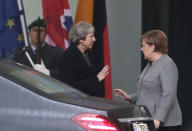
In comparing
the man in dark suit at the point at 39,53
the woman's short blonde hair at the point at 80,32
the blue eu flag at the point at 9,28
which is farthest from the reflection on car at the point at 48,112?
the blue eu flag at the point at 9,28

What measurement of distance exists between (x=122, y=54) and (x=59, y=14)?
1.50 metres

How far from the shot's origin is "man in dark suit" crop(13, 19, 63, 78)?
786cm

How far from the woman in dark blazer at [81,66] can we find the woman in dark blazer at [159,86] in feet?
2.34

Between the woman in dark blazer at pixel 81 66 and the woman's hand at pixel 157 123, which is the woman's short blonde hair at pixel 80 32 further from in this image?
the woman's hand at pixel 157 123

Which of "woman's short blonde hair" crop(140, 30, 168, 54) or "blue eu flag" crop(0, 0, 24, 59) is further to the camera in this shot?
"blue eu flag" crop(0, 0, 24, 59)

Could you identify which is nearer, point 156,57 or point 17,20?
point 156,57

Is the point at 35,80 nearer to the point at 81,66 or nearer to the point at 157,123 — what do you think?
the point at 157,123

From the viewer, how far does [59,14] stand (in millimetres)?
9086

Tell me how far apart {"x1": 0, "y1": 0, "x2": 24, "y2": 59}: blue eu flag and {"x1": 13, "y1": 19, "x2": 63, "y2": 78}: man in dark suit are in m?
0.69

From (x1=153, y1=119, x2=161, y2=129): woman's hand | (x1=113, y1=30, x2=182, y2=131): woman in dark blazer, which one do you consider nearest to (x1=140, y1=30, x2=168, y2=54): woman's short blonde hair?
(x1=113, y1=30, x2=182, y2=131): woman in dark blazer

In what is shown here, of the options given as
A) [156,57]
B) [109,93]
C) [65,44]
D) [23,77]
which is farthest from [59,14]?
[23,77]

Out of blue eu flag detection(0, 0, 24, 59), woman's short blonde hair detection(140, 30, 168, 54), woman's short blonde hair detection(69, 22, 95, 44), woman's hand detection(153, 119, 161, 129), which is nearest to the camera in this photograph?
woman's hand detection(153, 119, 161, 129)

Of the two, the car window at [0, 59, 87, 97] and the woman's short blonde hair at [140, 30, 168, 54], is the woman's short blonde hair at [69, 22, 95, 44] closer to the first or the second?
the woman's short blonde hair at [140, 30, 168, 54]

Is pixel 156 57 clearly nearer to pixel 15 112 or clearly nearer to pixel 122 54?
pixel 15 112
